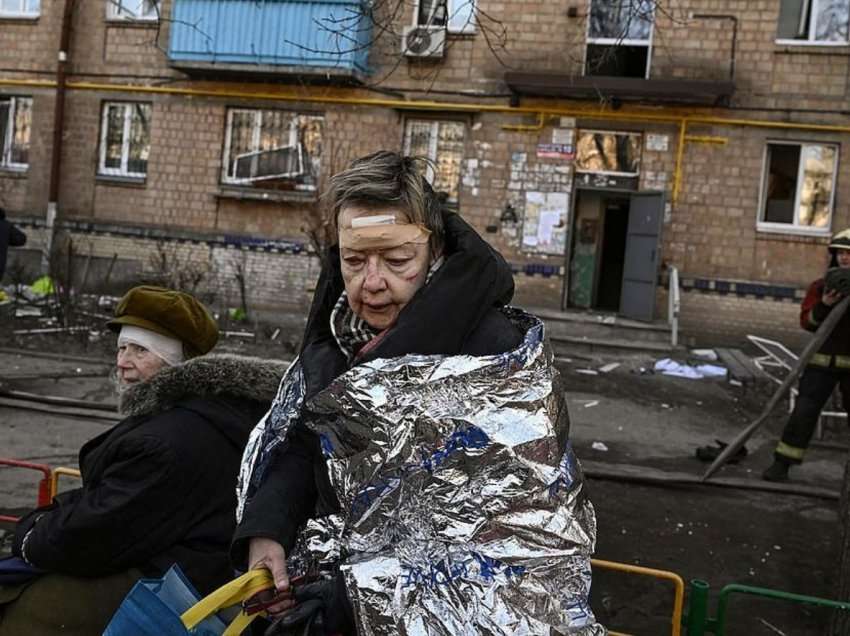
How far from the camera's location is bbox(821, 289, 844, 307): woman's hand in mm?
5364

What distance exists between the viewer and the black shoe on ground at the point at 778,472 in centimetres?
600

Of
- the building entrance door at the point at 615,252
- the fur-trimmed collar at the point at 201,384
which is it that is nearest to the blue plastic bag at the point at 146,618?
the fur-trimmed collar at the point at 201,384

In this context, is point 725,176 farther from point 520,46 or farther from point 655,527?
point 655,527

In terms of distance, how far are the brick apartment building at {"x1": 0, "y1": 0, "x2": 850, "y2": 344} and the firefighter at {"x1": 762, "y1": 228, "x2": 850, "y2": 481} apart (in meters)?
7.13

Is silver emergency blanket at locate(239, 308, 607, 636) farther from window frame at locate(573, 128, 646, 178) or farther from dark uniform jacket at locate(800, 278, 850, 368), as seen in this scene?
window frame at locate(573, 128, 646, 178)

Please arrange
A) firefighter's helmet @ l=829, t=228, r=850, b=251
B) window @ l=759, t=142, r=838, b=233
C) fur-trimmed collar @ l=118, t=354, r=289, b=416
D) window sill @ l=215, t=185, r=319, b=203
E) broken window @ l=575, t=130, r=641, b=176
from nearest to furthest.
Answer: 1. fur-trimmed collar @ l=118, t=354, r=289, b=416
2. firefighter's helmet @ l=829, t=228, r=850, b=251
3. window @ l=759, t=142, r=838, b=233
4. broken window @ l=575, t=130, r=641, b=176
5. window sill @ l=215, t=185, r=319, b=203

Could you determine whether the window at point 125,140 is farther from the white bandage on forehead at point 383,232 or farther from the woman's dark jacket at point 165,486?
the white bandage on forehead at point 383,232

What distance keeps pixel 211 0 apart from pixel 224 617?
14134 millimetres

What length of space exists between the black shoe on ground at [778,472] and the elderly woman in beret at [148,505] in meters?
4.68

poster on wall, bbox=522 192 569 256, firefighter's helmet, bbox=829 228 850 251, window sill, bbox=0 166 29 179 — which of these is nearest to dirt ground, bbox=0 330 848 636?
firefighter's helmet, bbox=829 228 850 251

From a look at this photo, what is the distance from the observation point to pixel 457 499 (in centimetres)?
165

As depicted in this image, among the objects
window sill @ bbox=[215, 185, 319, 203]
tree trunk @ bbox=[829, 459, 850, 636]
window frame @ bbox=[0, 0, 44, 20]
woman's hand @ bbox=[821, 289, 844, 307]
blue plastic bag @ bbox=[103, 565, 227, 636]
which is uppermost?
window frame @ bbox=[0, 0, 44, 20]

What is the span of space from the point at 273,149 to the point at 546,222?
5.00 m

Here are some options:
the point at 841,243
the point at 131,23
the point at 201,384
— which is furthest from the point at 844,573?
the point at 131,23
